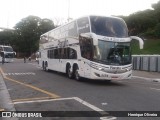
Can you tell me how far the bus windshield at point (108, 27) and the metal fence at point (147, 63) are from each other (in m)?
12.8

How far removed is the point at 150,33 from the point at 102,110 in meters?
52.2

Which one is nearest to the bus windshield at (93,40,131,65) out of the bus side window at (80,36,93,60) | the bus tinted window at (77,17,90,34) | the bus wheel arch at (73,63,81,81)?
the bus side window at (80,36,93,60)

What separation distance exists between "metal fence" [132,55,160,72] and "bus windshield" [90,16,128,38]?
12796mm

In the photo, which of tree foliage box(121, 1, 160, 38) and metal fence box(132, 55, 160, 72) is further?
tree foliage box(121, 1, 160, 38)

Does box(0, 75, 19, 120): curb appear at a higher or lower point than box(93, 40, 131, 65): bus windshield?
lower

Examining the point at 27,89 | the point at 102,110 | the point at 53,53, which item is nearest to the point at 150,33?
the point at 53,53

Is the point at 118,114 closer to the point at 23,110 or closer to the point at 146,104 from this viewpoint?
the point at 146,104

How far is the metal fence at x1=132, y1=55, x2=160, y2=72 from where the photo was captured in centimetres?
3139

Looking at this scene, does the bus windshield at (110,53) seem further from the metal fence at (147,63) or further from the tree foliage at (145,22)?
the tree foliage at (145,22)

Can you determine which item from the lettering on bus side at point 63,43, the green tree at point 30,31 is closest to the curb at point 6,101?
the lettering on bus side at point 63,43

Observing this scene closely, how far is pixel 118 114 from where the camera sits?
32.7 ft

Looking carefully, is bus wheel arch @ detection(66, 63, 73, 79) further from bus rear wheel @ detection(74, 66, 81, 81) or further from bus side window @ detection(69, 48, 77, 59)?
bus side window @ detection(69, 48, 77, 59)

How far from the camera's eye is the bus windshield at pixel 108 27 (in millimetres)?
18566

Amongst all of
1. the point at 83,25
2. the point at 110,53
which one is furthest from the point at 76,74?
the point at 110,53
